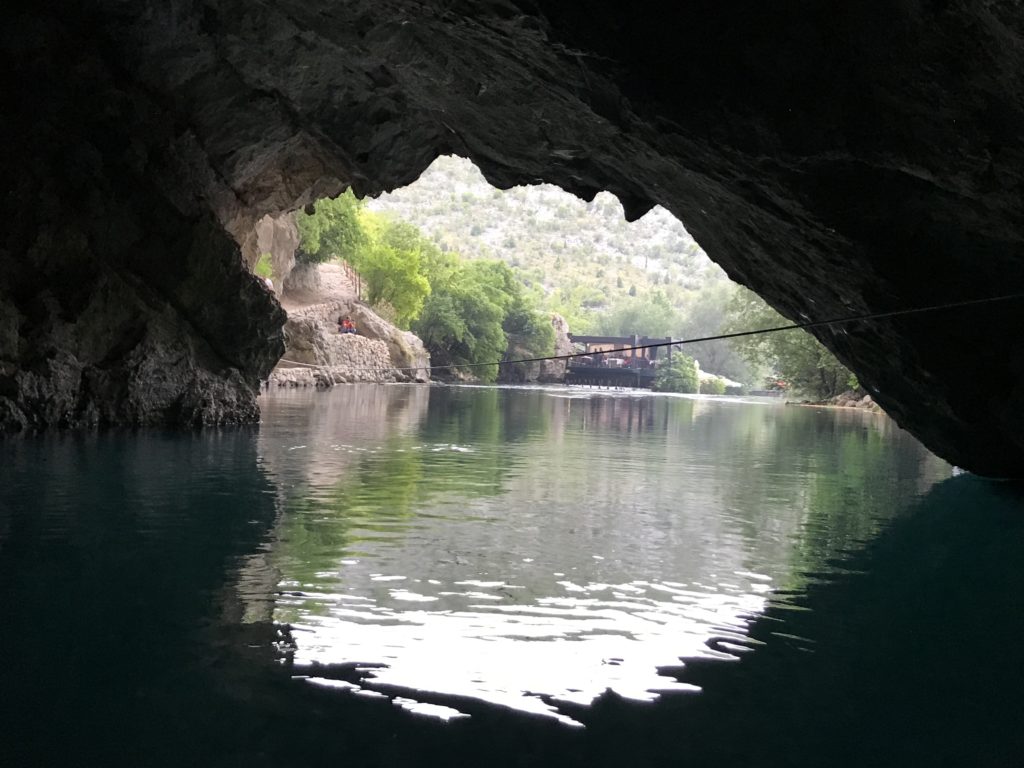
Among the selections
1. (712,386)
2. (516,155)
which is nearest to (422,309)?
(712,386)

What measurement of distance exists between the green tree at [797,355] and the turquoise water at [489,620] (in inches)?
1402

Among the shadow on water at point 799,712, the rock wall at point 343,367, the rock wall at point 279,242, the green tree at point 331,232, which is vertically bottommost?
the shadow on water at point 799,712

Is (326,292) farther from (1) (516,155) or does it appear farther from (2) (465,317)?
(1) (516,155)

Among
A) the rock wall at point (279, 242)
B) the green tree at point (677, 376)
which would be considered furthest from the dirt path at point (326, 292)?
the green tree at point (677, 376)

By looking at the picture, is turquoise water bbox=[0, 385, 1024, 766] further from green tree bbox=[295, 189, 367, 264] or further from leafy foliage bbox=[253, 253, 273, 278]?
green tree bbox=[295, 189, 367, 264]

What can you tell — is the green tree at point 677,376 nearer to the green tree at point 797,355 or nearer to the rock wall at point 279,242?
the green tree at point 797,355

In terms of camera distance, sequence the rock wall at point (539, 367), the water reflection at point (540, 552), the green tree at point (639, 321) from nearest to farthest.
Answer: the water reflection at point (540, 552) → the rock wall at point (539, 367) → the green tree at point (639, 321)

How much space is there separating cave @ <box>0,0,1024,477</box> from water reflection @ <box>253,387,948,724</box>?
1.94 m

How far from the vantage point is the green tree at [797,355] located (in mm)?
44875

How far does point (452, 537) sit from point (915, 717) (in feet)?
12.8

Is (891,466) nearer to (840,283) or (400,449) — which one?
(840,283)

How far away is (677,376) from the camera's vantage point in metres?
91.8

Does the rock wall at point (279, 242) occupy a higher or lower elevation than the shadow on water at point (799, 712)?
higher

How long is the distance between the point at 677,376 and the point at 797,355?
45.8 m
